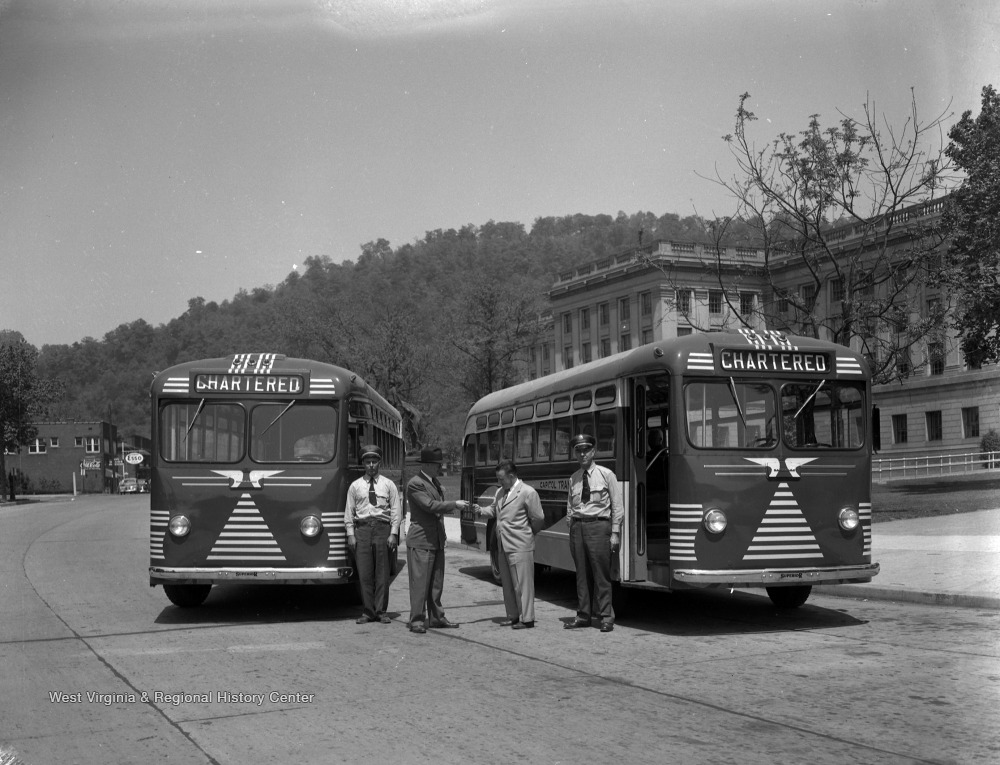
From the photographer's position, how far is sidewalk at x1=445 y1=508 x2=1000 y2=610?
13.2 metres

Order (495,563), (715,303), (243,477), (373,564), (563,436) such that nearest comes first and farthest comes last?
1. (373,564)
2. (243,477)
3. (563,436)
4. (495,563)
5. (715,303)

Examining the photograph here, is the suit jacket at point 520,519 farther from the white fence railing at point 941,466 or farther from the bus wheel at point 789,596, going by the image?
the white fence railing at point 941,466

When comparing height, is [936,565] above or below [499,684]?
above

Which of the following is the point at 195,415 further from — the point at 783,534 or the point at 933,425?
the point at 933,425

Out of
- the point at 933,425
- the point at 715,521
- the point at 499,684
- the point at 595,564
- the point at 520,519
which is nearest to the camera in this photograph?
the point at 499,684

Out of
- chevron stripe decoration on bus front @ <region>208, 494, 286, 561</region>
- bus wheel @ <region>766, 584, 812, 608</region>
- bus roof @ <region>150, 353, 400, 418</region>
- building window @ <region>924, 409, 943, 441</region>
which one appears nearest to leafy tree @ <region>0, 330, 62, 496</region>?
building window @ <region>924, 409, 943, 441</region>

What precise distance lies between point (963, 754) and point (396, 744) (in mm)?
3244

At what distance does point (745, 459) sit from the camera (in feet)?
37.1

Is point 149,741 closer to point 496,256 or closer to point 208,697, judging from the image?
point 208,697

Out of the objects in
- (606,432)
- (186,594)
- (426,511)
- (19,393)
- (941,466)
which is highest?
(19,393)

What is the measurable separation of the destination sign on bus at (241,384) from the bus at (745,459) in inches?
148

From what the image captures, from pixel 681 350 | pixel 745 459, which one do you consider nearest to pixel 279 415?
pixel 681 350

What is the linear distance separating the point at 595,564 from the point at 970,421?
57033mm

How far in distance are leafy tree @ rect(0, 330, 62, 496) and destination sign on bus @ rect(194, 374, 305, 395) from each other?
64.7 meters
